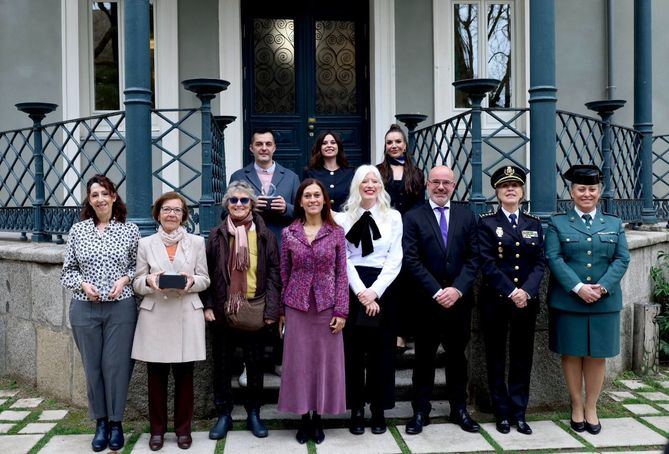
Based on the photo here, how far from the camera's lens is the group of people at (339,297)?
4574mm

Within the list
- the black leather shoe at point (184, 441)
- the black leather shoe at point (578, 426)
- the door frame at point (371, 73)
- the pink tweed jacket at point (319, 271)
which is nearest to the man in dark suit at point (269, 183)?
the pink tweed jacket at point (319, 271)

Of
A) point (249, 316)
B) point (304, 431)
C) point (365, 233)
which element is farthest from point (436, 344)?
point (249, 316)

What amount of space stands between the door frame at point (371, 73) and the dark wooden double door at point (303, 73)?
0.62 feet

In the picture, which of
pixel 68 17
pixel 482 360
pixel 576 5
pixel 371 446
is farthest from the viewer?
pixel 576 5

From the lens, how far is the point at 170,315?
4.55 metres

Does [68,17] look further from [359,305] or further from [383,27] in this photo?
[359,305]

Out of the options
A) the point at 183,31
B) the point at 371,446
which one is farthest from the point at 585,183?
the point at 183,31

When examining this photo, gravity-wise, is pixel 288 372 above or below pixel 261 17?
below

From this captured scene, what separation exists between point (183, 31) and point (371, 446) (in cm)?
596

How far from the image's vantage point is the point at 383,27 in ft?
29.1

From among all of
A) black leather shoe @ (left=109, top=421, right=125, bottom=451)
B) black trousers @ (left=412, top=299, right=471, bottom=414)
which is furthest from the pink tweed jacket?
black leather shoe @ (left=109, top=421, right=125, bottom=451)

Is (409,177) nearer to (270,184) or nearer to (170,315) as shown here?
(270,184)

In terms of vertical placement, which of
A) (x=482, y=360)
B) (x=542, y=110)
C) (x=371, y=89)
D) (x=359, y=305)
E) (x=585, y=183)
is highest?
(x=371, y=89)

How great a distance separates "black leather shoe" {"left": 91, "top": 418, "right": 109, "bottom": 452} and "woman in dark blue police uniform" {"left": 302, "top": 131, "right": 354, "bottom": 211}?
2.26m
